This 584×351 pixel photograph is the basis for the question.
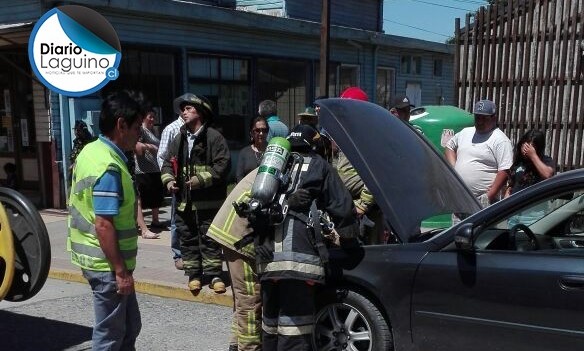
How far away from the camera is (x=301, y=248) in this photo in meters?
3.29

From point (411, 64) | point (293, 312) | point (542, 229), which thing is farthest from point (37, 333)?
point (411, 64)

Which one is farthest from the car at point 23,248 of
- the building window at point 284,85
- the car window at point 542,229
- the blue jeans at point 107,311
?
the building window at point 284,85

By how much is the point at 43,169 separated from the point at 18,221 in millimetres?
6403

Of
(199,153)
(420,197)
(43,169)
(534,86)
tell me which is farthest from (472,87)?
(43,169)

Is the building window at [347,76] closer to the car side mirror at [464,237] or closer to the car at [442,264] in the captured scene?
the car at [442,264]

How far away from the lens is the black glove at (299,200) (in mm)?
3285

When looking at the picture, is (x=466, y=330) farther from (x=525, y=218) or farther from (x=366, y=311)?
(x=525, y=218)

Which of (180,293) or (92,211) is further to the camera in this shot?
(180,293)

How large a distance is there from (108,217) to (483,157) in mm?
3588

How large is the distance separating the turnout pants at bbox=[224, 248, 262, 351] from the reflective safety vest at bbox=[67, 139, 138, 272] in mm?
737

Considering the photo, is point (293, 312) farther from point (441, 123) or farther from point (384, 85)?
point (384, 85)

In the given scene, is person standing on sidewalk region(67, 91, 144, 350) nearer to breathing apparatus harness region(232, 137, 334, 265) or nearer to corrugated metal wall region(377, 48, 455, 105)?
breathing apparatus harness region(232, 137, 334, 265)

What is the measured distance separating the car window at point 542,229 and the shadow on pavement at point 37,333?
3157 mm

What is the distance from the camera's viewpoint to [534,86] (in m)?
8.66
